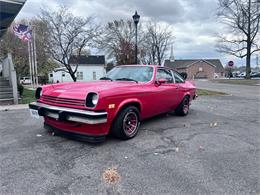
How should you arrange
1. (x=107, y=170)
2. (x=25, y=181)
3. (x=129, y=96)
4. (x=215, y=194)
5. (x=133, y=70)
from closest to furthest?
(x=215, y=194)
(x=25, y=181)
(x=107, y=170)
(x=129, y=96)
(x=133, y=70)

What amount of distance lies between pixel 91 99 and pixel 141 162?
52.3 inches

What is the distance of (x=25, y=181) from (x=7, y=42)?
26.9 metres

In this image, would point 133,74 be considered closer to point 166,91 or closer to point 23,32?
point 166,91

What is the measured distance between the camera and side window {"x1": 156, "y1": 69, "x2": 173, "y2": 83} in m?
5.52

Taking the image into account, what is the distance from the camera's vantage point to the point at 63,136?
14.8 feet

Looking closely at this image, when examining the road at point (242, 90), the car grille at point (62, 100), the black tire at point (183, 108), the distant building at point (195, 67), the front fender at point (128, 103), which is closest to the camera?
the car grille at point (62, 100)

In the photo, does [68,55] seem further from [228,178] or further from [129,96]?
[228,178]

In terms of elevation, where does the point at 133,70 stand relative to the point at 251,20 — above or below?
below

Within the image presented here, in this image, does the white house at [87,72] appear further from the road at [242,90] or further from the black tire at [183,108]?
the black tire at [183,108]

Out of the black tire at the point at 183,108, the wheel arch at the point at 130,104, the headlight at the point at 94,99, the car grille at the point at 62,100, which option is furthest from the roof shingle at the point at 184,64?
the headlight at the point at 94,99

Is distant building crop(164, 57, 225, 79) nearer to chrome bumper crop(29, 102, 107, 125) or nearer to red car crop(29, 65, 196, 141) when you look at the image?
red car crop(29, 65, 196, 141)

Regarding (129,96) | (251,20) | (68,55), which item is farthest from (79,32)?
(251,20)

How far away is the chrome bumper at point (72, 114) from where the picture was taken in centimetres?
356

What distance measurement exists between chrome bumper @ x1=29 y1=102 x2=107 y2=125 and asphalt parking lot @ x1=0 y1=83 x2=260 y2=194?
22.0 inches
